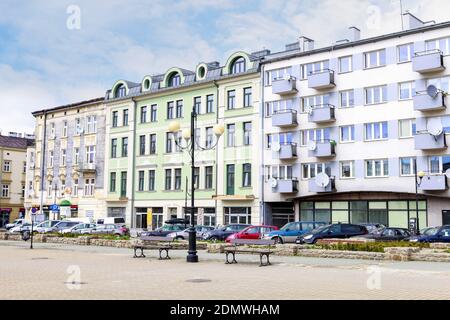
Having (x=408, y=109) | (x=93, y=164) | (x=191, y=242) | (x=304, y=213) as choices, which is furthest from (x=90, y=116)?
(x=191, y=242)

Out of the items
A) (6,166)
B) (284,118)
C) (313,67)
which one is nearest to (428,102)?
(313,67)

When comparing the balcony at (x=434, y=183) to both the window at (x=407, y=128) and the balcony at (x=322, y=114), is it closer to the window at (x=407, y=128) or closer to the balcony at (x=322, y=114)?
the window at (x=407, y=128)

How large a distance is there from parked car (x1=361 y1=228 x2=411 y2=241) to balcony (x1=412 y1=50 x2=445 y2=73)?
14242 mm

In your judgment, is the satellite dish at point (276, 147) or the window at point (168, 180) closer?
the satellite dish at point (276, 147)

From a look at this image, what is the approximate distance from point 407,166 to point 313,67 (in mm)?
10919

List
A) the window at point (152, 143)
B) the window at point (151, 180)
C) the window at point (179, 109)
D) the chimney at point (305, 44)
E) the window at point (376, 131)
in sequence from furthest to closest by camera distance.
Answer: the window at point (152, 143) < the window at point (151, 180) < the window at point (179, 109) < the chimney at point (305, 44) < the window at point (376, 131)

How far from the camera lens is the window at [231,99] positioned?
50122 millimetres

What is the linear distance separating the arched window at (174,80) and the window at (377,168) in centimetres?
2052

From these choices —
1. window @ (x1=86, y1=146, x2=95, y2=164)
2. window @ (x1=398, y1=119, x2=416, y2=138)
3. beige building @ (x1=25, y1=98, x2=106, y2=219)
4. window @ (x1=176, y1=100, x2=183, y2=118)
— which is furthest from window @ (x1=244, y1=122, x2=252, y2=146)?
window @ (x1=86, y1=146, x2=95, y2=164)

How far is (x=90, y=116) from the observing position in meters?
61.6

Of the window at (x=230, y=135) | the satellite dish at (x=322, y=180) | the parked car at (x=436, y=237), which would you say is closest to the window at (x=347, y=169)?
the satellite dish at (x=322, y=180)

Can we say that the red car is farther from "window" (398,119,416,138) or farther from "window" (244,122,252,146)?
"window" (244,122,252,146)

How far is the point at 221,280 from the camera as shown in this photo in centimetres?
1398
